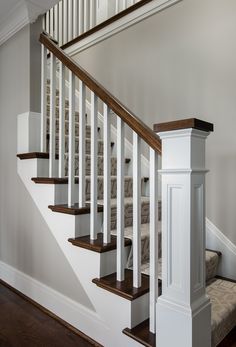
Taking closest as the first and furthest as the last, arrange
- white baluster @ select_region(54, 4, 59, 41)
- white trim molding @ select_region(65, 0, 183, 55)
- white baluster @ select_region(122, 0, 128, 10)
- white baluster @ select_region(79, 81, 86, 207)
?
white baluster @ select_region(79, 81, 86, 207), white trim molding @ select_region(65, 0, 183, 55), white baluster @ select_region(122, 0, 128, 10), white baluster @ select_region(54, 4, 59, 41)

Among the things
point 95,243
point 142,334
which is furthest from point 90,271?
point 142,334

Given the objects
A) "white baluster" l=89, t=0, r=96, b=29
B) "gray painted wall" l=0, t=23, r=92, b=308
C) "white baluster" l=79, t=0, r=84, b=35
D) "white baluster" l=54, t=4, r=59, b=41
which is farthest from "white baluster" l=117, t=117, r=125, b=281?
"white baluster" l=54, t=4, r=59, b=41

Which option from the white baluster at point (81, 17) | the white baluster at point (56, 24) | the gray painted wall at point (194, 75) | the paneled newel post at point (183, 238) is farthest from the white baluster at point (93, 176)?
the white baluster at point (56, 24)

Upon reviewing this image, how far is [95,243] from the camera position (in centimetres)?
167

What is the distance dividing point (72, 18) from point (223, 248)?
3.43 metres

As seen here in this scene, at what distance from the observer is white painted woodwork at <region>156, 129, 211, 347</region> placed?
120cm

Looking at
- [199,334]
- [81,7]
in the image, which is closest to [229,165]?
[199,334]

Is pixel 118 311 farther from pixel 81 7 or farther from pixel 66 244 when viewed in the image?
pixel 81 7

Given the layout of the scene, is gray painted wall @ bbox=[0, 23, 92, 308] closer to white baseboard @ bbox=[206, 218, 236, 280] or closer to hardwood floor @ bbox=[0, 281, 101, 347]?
hardwood floor @ bbox=[0, 281, 101, 347]

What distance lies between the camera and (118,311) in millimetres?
1521

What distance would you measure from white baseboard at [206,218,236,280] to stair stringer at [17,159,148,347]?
0.92 meters

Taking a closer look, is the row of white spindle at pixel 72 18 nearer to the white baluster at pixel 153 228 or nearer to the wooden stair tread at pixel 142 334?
the white baluster at pixel 153 228

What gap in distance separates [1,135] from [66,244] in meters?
1.36

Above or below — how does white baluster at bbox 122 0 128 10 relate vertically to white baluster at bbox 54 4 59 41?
below
